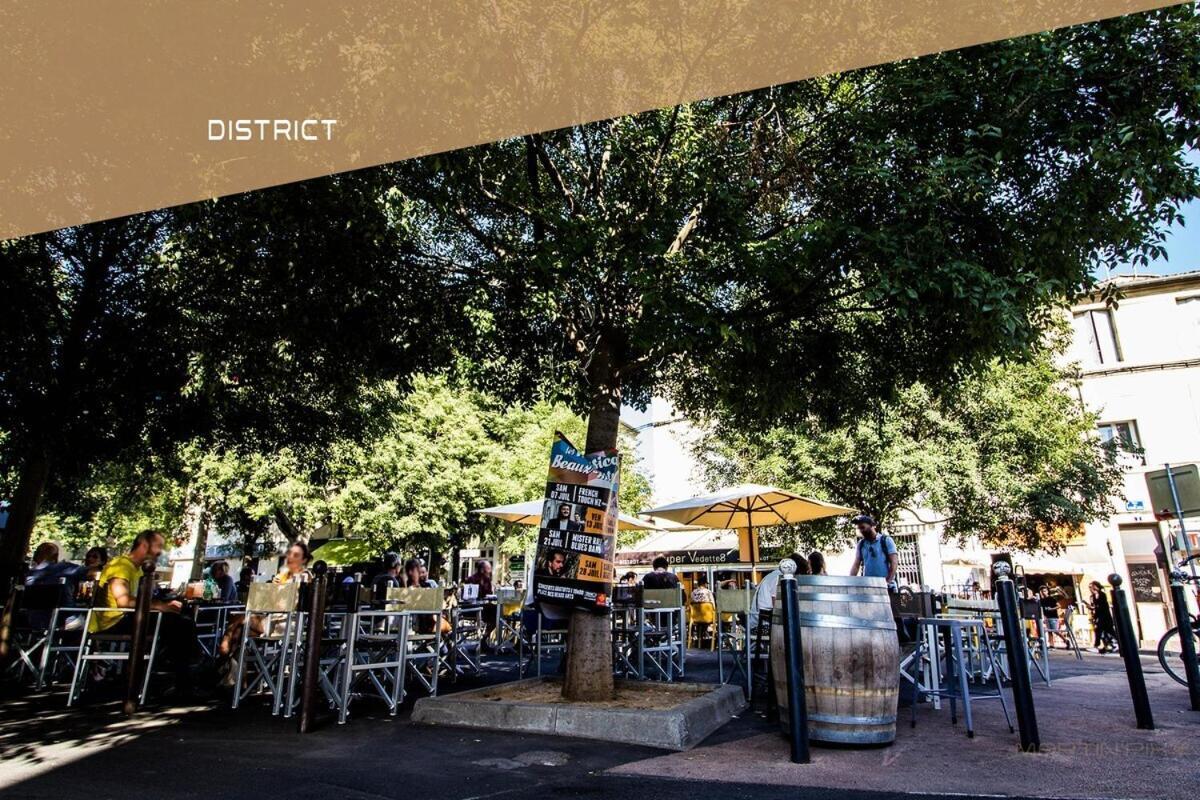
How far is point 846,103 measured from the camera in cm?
732

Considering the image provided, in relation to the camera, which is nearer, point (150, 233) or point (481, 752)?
point (481, 752)

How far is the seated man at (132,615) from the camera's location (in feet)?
24.5

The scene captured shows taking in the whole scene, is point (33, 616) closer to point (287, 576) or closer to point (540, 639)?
point (287, 576)

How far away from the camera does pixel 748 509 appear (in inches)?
500

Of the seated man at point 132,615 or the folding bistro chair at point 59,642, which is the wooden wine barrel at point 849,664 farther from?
the folding bistro chair at point 59,642

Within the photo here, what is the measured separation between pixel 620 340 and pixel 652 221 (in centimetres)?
179

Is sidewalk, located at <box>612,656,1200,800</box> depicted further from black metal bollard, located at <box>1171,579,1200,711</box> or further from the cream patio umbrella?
the cream patio umbrella

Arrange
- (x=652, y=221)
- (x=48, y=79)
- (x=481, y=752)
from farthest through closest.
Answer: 1. (x=48, y=79)
2. (x=652, y=221)
3. (x=481, y=752)

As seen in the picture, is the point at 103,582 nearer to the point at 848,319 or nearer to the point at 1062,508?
the point at 848,319

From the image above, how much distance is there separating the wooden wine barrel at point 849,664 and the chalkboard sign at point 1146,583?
23.9 m

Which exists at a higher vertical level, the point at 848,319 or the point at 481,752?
the point at 848,319

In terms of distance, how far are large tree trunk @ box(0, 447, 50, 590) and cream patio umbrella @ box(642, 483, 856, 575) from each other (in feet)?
28.6

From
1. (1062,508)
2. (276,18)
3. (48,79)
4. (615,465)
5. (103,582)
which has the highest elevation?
(48,79)

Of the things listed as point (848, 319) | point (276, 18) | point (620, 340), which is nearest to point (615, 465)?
point (620, 340)
